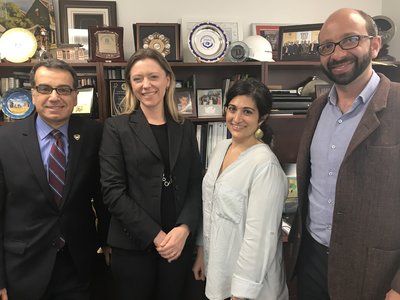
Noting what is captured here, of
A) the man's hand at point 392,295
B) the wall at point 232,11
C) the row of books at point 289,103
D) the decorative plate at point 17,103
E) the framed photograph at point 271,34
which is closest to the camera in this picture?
the man's hand at point 392,295

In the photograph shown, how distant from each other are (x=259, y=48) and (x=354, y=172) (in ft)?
4.68

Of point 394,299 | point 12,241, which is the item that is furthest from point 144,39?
point 394,299

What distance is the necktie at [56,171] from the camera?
1.37m

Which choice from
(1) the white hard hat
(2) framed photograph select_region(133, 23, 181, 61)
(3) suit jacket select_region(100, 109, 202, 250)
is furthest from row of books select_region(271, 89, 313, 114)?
(3) suit jacket select_region(100, 109, 202, 250)

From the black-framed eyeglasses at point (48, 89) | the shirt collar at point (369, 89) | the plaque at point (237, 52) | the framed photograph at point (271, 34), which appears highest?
the framed photograph at point (271, 34)

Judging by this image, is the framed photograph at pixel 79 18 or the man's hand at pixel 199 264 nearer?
the man's hand at pixel 199 264

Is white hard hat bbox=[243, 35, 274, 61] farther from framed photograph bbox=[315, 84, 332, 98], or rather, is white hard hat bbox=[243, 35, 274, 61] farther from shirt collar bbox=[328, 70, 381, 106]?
shirt collar bbox=[328, 70, 381, 106]

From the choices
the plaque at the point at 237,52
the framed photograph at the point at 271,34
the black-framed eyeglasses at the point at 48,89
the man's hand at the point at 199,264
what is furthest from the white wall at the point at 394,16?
the black-framed eyeglasses at the point at 48,89

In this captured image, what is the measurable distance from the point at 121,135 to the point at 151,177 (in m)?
0.23

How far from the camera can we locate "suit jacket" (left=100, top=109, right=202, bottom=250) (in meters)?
1.37

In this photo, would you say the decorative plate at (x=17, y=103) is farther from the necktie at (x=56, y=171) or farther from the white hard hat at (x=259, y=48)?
the white hard hat at (x=259, y=48)

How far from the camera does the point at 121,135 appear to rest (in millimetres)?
1425

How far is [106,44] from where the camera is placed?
2.10 metres

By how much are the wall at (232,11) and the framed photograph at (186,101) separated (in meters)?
0.54
